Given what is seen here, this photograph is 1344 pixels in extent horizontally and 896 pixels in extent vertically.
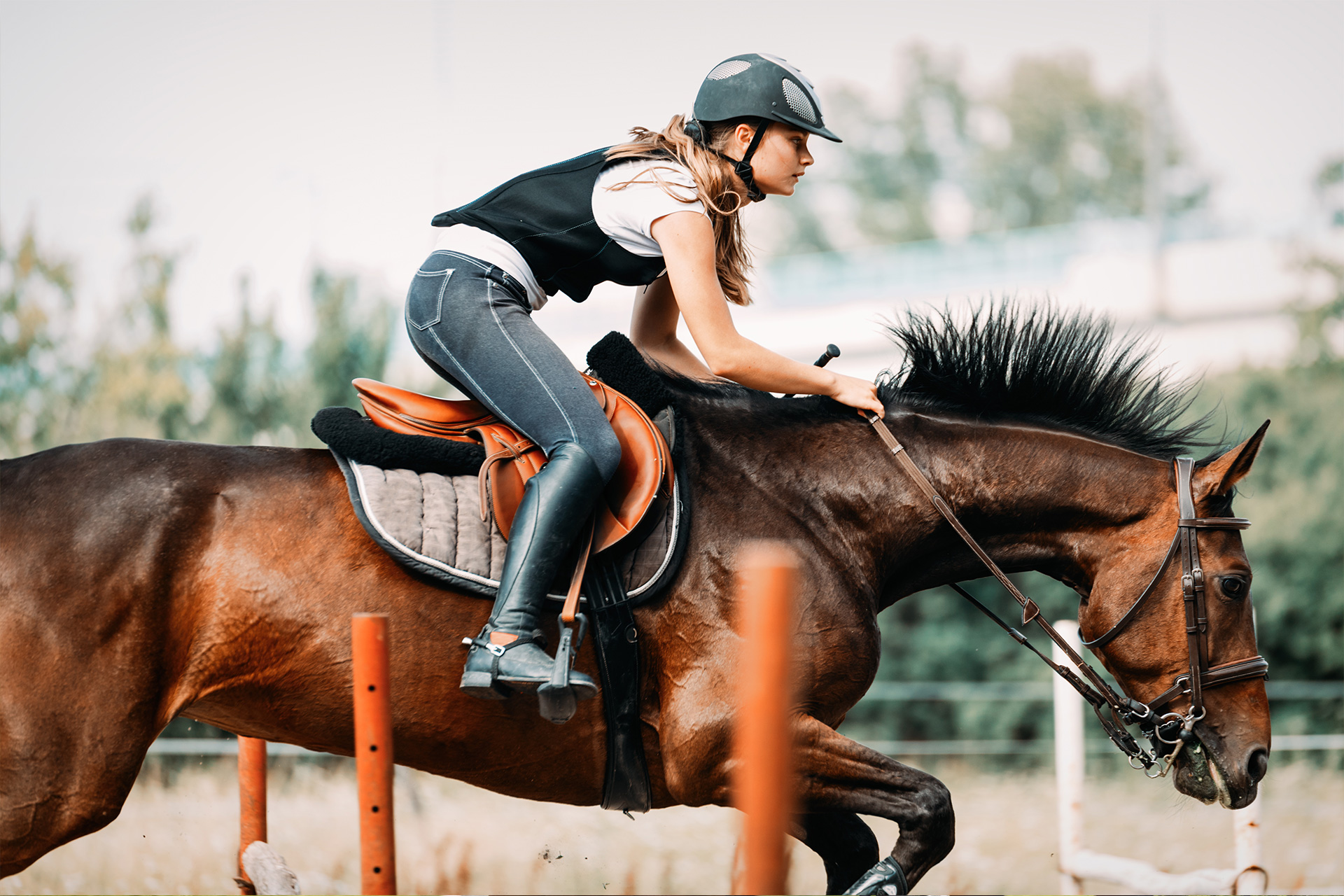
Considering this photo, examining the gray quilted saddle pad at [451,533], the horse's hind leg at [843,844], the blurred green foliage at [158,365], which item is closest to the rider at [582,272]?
the gray quilted saddle pad at [451,533]

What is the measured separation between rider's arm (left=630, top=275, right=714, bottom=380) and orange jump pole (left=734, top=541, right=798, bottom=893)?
2.14 meters

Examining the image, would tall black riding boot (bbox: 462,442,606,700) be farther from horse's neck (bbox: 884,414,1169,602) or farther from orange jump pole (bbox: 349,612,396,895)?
horse's neck (bbox: 884,414,1169,602)

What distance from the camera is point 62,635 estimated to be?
279cm

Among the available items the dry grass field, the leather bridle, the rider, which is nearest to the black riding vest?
the rider

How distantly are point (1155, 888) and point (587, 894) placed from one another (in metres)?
3.14

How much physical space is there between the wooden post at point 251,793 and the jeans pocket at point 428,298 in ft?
5.95

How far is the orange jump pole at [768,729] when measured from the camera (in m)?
1.72

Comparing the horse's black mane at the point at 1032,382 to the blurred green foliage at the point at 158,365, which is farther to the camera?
the blurred green foliage at the point at 158,365

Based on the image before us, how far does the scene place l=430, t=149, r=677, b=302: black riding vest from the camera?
320 cm

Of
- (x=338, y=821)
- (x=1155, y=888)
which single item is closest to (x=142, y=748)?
(x=1155, y=888)

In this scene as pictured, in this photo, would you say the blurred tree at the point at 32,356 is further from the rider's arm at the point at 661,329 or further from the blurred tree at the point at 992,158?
the blurred tree at the point at 992,158

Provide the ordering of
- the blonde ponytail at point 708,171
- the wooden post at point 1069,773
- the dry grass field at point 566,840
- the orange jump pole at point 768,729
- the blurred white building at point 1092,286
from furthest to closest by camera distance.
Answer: the blurred white building at point 1092,286
the dry grass field at point 566,840
the wooden post at point 1069,773
the blonde ponytail at point 708,171
the orange jump pole at point 768,729

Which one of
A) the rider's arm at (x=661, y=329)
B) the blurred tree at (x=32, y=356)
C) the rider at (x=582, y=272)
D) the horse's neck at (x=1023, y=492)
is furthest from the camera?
the blurred tree at (x=32, y=356)

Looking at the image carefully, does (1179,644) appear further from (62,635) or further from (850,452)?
(62,635)
